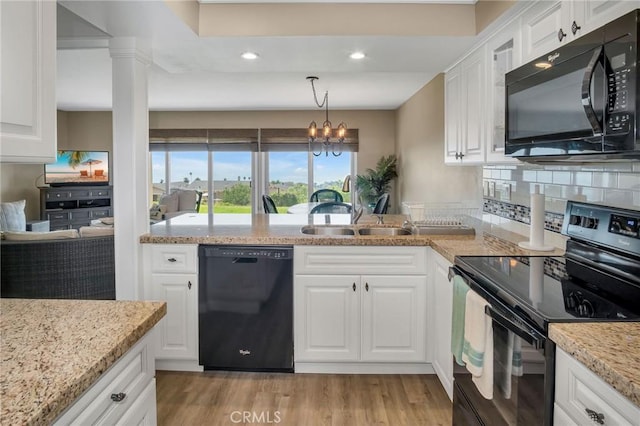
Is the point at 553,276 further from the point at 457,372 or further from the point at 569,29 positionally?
the point at 569,29

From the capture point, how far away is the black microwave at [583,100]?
4.19 ft

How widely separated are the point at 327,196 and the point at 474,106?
4999mm

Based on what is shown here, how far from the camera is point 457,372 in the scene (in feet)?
6.77

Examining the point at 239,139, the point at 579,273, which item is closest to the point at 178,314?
the point at 579,273

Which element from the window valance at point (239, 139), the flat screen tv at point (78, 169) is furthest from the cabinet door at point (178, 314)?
the flat screen tv at point (78, 169)

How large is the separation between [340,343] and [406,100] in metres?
4.67

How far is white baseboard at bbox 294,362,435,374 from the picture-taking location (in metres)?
2.88

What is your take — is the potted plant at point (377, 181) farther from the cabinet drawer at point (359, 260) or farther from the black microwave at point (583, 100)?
the black microwave at point (583, 100)

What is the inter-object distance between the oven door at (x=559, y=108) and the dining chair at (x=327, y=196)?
5.37m

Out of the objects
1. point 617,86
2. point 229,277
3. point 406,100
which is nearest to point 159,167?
point 406,100

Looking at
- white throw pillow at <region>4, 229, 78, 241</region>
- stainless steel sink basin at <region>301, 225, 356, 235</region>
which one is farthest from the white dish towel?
white throw pillow at <region>4, 229, 78, 241</region>

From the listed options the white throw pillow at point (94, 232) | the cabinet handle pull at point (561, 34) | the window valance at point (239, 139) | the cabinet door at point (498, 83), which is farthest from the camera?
the window valance at point (239, 139)

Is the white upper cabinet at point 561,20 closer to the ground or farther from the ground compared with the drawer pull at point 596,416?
farther from the ground

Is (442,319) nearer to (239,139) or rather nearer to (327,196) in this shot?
(327,196)
